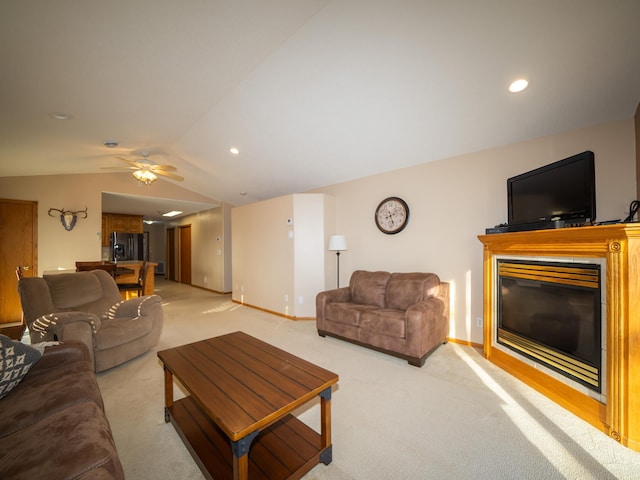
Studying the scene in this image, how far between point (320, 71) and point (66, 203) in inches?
216

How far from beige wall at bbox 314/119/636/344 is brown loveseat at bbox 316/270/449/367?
0.31 m

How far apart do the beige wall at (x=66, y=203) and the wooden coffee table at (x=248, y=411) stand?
4.79 m

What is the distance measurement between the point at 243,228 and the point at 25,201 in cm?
363

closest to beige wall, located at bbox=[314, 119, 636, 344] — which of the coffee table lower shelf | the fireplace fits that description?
the fireplace

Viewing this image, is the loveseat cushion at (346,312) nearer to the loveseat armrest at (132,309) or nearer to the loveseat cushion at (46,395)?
the loveseat armrest at (132,309)

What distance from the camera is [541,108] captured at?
2.42m

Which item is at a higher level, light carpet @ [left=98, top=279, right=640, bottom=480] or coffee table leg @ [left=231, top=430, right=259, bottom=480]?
coffee table leg @ [left=231, top=430, right=259, bottom=480]

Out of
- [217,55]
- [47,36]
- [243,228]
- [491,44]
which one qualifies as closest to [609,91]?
[491,44]

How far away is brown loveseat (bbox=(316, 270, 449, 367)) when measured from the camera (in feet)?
9.14

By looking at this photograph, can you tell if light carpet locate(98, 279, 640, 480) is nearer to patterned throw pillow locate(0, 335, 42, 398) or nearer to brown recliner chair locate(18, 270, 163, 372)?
brown recliner chair locate(18, 270, 163, 372)

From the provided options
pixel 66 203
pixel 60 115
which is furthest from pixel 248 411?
pixel 66 203

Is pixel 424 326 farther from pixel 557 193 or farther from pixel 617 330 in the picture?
pixel 557 193

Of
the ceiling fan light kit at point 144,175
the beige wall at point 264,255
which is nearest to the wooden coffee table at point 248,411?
the beige wall at point 264,255

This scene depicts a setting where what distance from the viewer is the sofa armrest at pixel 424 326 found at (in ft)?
8.93
